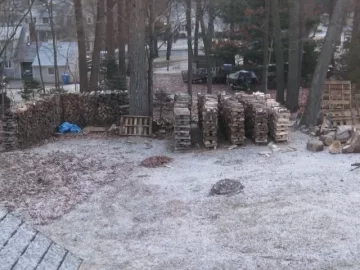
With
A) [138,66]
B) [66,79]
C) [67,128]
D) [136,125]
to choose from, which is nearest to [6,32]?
[67,128]

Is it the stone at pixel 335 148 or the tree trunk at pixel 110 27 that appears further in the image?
the tree trunk at pixel 110 27

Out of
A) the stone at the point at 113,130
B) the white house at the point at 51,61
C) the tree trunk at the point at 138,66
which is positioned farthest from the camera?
the white house at the point at 51,61

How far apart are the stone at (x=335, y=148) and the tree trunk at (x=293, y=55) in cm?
872

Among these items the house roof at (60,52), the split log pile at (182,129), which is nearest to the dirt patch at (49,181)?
the split log pile at (182,129)

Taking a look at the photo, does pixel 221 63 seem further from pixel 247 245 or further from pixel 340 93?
pixel 247 245

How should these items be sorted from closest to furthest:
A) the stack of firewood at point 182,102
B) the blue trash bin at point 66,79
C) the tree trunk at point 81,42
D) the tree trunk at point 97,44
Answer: the stack of firewood at point 182,102 → the tree trunk at point 81,42 → the tree trunk at point 97,44 → the blue trash bin at point 66,79

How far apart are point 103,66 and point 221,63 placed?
8.56 metres

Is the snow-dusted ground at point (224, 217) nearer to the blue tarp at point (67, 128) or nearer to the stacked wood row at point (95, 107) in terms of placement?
the blue tarp at point (67, 128)

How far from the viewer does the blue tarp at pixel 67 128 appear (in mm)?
18531

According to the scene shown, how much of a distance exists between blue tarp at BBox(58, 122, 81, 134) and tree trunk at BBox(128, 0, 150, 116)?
2079 millimetres

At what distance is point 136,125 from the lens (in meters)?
18.0

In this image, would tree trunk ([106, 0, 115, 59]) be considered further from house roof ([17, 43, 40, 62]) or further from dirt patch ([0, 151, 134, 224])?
house roof ([17, 43, 40, 62])

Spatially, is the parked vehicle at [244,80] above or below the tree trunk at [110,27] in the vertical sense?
below

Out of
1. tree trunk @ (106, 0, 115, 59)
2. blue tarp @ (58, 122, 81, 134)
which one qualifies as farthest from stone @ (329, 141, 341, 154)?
tree trunk @ (106, 0, 115, 59)
